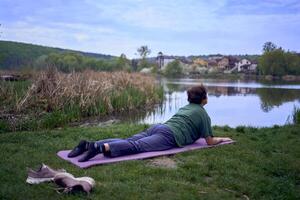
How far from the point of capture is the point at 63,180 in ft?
13.4

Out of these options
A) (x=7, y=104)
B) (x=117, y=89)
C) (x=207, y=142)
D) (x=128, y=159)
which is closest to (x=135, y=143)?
(x=128, y=159)

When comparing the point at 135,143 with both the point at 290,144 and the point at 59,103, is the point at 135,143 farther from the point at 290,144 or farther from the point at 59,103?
the point at 59,103

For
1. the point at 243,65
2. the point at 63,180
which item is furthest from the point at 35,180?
the point at 243,65

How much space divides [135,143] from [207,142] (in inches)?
49.2

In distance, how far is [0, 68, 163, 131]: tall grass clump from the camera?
9.68 m

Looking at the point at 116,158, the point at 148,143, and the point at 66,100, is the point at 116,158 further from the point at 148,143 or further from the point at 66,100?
the point at 66,100

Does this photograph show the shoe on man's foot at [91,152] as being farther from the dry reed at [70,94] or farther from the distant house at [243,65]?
the distant house at [243,65]

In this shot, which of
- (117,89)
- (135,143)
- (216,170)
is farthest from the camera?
(117,89)

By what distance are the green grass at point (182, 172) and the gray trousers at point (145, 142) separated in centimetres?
35

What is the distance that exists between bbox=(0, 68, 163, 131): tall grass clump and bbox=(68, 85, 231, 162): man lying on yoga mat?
3.77 m

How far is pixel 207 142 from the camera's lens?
6.29 metres

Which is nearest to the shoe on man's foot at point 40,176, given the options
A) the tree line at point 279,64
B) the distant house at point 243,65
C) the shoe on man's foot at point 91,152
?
the shoe on man's foot at point 91,152

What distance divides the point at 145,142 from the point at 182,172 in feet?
3.76

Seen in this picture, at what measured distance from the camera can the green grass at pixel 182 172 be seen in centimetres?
405
